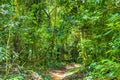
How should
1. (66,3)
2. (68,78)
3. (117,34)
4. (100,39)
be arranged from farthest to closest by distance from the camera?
(68,78)
(66,3)
(100,39)
(117,34)

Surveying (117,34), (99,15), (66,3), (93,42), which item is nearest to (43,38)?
(66,3)

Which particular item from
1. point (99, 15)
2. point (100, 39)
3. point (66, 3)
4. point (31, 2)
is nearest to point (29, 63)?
point (31, 2)

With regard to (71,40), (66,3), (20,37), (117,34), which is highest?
(66,3)

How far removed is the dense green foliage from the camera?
5.01 metres

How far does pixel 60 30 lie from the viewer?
336 inches

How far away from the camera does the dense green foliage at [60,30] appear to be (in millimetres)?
5007

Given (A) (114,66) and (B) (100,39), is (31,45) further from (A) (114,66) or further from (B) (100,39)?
(A) (114,66)

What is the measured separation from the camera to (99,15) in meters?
5.58

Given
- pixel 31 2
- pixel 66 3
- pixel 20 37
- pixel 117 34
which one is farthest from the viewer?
pixel 31 2

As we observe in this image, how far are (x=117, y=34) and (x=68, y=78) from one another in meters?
7.11

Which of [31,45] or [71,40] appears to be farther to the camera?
[71,40]

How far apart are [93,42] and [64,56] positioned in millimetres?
14101

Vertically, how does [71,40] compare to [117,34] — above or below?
below

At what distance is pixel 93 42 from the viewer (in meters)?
6.84
